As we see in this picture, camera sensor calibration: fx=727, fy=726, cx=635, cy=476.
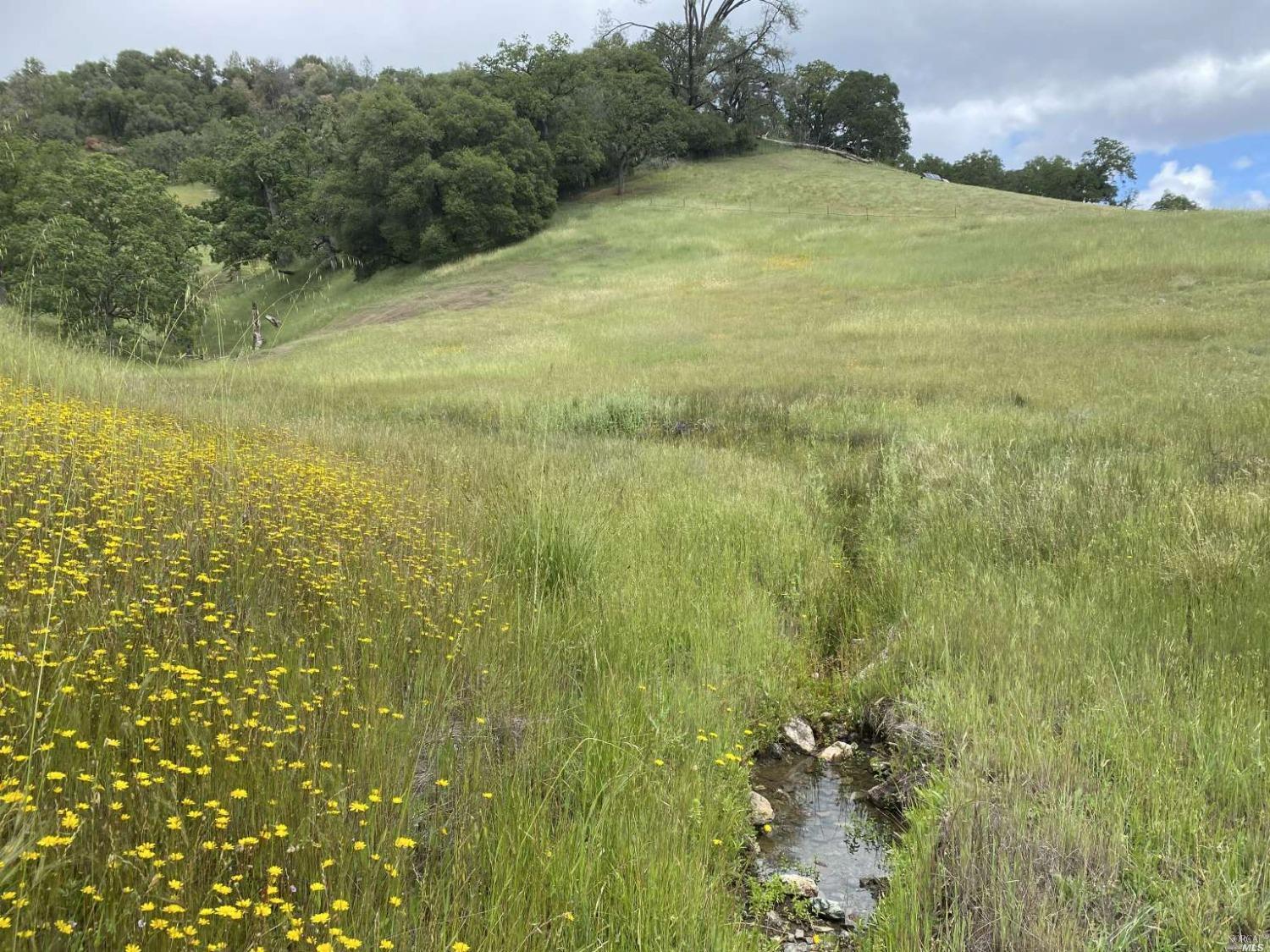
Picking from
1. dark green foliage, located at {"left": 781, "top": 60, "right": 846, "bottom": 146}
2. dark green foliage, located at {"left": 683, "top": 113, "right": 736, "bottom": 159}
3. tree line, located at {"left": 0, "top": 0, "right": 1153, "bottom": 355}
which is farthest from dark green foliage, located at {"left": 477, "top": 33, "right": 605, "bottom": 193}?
dark green foliage, located at {"left": 781, "top": 60, "right": 846, "bottom": 146}

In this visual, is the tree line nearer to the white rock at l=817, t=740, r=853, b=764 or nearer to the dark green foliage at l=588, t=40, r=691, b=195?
the dark green foliage at l=588, t=40, r=691, b=195

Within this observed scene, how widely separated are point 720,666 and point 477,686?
135 cm

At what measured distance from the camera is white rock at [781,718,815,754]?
393 centimetres

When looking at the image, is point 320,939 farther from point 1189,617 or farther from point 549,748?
point 1189,617

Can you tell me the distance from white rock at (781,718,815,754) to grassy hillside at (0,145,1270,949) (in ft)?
0.31

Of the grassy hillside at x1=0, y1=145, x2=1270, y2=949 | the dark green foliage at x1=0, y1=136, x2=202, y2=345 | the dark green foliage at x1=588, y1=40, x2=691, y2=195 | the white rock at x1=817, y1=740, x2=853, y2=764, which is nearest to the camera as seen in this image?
the grassy hillside at x1=0, y1=145, x2=1270, y2=949

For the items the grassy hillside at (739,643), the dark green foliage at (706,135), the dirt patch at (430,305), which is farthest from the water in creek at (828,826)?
the dark green foliage at (706,135)

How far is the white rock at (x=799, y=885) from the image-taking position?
282cm

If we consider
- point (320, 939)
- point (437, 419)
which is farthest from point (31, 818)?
point (437, 419)

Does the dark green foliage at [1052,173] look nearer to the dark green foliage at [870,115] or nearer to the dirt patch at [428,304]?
the dark green foliage at [870,115]

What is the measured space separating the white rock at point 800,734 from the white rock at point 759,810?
548 mm

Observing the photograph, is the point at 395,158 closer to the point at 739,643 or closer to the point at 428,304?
the point at 428,304

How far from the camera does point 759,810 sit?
131 inches

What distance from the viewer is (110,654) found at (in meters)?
2.60
